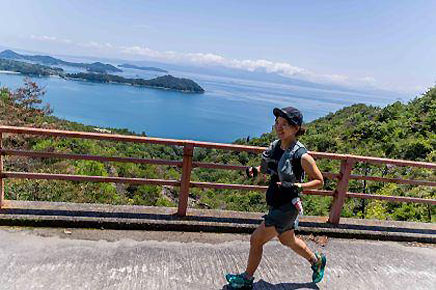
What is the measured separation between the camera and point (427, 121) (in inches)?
1109

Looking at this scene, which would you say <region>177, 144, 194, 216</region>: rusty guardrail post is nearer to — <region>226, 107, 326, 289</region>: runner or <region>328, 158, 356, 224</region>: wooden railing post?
<region>226, 107, 326, 289</region>: runner

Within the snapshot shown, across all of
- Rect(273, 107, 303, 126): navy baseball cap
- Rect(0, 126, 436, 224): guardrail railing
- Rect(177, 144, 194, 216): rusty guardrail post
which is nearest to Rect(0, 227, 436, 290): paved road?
Rect(177, 144, 194, 216): rusty guardrail post

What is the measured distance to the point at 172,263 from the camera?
150 inches

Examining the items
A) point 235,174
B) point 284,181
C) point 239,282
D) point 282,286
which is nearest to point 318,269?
point 282,286

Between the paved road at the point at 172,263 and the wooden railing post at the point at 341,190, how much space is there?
0.50m

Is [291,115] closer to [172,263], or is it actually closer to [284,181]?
[284,181]

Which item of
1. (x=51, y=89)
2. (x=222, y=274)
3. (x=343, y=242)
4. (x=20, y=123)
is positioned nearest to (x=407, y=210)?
(x=343, y=242)

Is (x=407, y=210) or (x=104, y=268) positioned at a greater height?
(x=104, y=268)

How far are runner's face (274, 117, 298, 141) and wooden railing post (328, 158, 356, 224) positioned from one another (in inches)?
88.0

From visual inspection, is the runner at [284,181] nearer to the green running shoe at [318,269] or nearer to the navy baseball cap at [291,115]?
the navy baseball cap at [291,115]

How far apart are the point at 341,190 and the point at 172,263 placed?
2654 mm

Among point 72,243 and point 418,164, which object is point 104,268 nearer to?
point 72,243

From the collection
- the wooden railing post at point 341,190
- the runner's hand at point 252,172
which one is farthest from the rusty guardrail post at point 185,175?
the wooden railing post at point 341,190

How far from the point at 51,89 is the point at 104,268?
199565 millimetres
